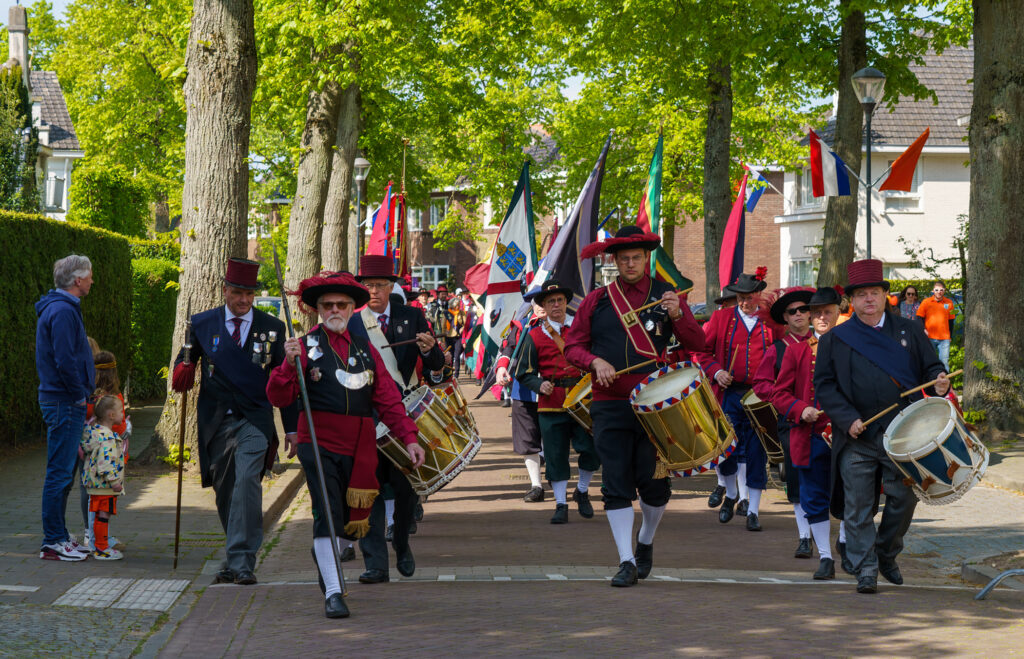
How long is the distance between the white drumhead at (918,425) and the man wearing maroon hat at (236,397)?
12.5 ft

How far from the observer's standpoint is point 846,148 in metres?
19.0

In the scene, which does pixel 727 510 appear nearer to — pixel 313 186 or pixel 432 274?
pixel 313 186

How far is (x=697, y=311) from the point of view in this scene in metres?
33.9

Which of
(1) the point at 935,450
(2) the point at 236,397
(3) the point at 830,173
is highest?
(3) the point at 830,173

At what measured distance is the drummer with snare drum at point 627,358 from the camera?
7.86m

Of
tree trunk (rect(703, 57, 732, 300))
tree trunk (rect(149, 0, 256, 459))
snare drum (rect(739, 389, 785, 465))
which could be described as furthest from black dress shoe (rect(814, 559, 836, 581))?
tree trunk (rect(703, 57, 732, 300))

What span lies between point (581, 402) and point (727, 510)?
5.11 feet

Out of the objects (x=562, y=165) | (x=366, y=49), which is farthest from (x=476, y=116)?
(x=562, y=165)

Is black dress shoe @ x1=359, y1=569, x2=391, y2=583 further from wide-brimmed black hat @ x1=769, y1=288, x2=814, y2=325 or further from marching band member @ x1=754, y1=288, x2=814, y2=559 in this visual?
wide-brimmed black hat @ x1=769, y1=288, x2=814, y2=325

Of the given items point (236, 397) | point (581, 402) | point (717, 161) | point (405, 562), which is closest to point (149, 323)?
point (717, 161)

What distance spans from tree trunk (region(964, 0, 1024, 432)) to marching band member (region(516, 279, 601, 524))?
20.5ft

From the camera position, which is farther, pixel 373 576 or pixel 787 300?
pixel 787 300

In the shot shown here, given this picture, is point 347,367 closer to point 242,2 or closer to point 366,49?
point 242,2

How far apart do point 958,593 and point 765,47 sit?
45.5 feet
